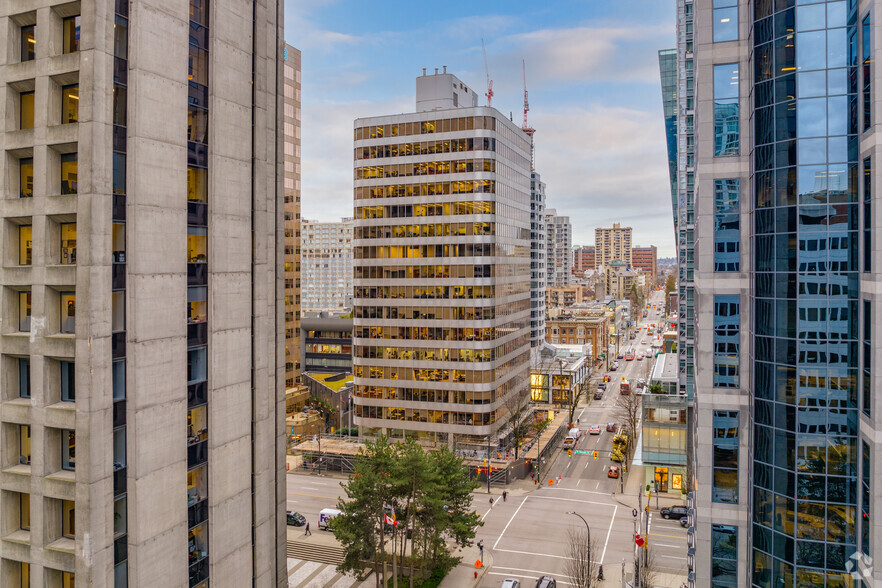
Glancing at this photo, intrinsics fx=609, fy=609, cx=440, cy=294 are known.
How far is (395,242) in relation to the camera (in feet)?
265

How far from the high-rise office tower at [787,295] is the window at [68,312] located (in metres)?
32.2

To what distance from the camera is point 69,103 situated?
2577 cm

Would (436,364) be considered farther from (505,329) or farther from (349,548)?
(349,548)

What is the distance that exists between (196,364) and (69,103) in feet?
41.0

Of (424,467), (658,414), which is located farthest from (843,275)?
(658,414)

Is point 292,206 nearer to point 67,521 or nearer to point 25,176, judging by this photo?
point 25,176

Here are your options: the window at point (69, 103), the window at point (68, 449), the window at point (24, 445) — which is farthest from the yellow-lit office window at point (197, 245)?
the window at point (24, 445)

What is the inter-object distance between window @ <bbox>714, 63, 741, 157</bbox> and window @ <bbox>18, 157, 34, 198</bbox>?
115ft

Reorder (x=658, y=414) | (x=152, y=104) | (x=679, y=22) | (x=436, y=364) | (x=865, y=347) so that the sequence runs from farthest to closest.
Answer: (x=436, y=364), (x=679, y=22), (x=658, y=414), (x=865, y=347), (x=152, y=104)

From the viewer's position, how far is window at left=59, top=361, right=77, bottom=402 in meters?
25.1

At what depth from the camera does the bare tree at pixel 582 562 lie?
4359 cm

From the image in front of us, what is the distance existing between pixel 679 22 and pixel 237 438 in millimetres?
70907

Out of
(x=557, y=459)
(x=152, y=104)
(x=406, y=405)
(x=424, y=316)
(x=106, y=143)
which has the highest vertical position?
(x=152, y=104)

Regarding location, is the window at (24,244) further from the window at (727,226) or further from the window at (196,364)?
the window at (727,226)
